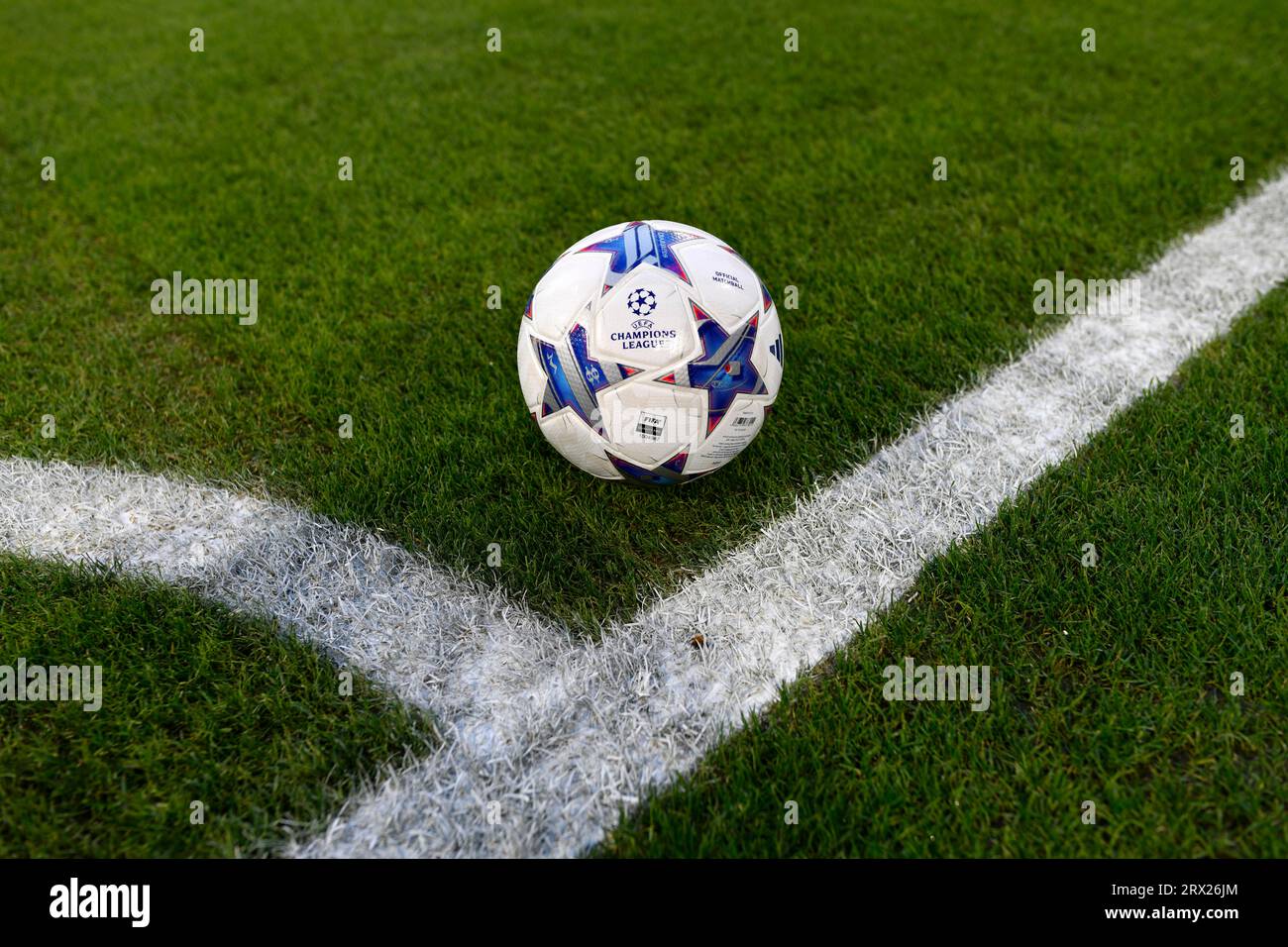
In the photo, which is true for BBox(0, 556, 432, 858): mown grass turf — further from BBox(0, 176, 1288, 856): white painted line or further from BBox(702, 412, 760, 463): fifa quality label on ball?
BBox(702, 412, 760, 463): fifa quality label on ball

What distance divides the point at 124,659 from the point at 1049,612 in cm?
275

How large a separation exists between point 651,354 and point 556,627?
90cm

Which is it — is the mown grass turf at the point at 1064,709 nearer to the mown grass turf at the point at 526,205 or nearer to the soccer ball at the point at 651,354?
the mown grass turf at the point at 526,205

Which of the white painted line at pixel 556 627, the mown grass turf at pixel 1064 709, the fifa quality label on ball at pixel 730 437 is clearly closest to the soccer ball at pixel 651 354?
the fifa quality label on ball at pixel 730 437

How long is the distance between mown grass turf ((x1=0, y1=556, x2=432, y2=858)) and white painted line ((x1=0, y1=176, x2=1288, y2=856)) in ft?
0.35

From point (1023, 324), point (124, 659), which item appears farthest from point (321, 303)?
point (1023, 324)

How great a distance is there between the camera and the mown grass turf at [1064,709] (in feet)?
6.70

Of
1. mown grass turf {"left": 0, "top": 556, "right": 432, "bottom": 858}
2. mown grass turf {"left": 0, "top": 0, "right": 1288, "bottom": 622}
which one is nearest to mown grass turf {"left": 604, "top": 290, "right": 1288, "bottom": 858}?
mown grass turf {"left": 0, "top": 0, "right": 1288, "bottom": 622}

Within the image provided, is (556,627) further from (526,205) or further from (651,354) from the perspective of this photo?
(526,205)

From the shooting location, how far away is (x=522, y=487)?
2.98 meters

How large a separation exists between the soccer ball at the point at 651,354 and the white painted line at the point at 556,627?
1.48 feet

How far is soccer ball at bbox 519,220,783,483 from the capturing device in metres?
2.59

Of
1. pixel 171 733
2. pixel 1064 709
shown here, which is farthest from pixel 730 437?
pixel 171 733
